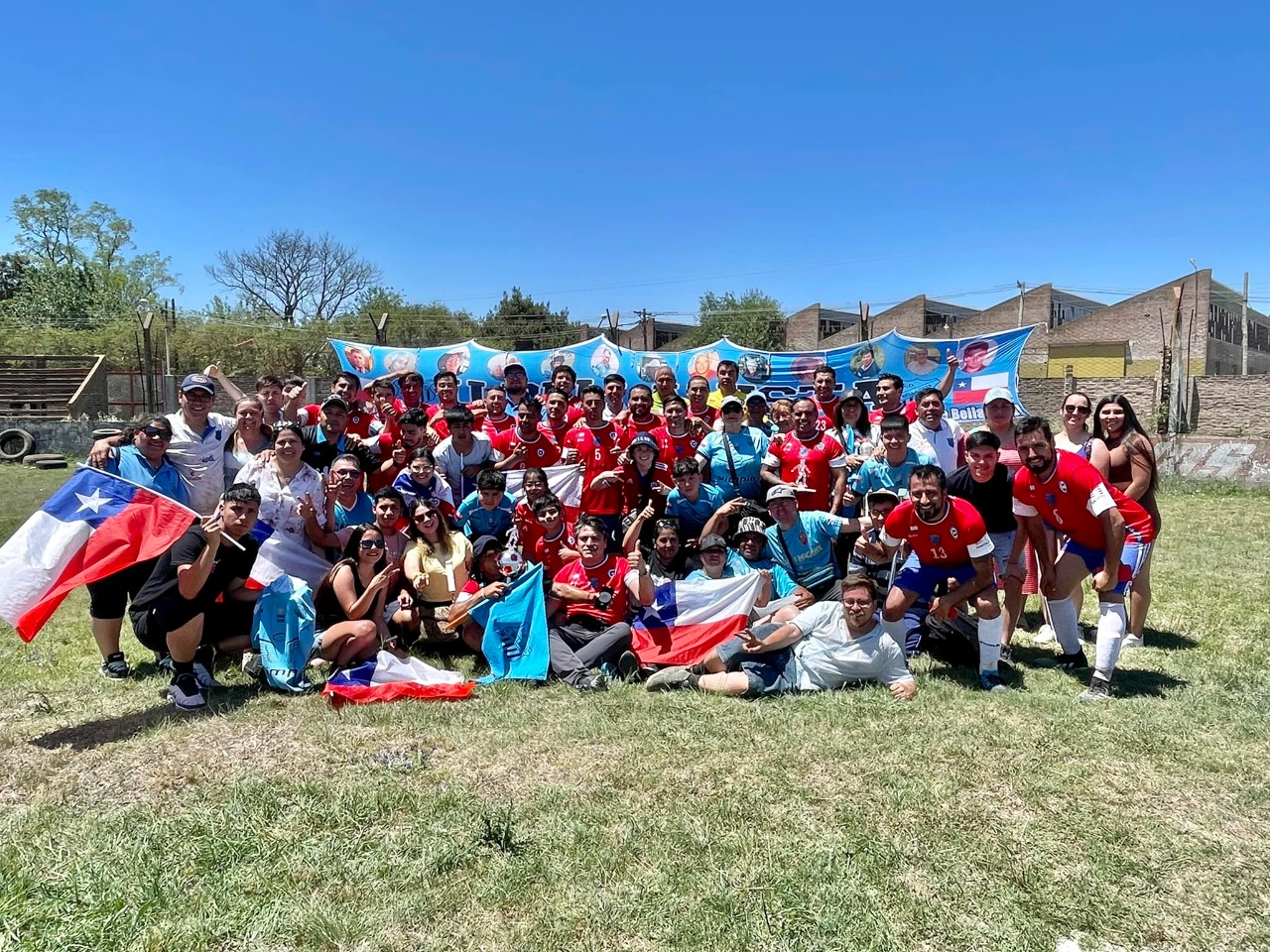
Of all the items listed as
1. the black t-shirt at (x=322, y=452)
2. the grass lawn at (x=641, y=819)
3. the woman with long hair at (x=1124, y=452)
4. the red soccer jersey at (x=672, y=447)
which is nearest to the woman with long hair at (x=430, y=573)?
the grass lawn at (x=641, y=819)

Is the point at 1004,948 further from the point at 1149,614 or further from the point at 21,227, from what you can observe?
the point at 21,227

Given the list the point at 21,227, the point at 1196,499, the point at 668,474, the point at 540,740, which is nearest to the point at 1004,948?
the point at 540,740

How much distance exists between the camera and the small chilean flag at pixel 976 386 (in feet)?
42.1

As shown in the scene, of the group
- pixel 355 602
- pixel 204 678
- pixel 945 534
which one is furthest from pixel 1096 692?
pixel 204 678

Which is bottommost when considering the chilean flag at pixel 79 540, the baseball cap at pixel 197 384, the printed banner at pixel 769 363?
the chilean flag at pixel 79 540

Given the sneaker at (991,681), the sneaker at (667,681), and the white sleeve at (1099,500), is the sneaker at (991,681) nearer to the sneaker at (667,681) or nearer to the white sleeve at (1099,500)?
the white sleeve at (1099,500)

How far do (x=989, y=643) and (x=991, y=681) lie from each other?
0.25 m

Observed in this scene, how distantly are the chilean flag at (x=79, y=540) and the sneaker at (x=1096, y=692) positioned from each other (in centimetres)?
564

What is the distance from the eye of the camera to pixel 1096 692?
16.3 feet

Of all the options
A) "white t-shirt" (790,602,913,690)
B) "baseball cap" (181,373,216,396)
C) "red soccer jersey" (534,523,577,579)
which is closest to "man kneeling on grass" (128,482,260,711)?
"baseball cap" (181,373,216,396)

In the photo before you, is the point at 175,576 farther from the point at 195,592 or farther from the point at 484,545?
the point at 484,545

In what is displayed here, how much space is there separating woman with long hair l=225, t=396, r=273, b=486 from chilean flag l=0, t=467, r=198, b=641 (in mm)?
1174

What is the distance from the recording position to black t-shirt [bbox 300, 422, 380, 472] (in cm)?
671

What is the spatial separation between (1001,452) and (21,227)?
65550 mm
